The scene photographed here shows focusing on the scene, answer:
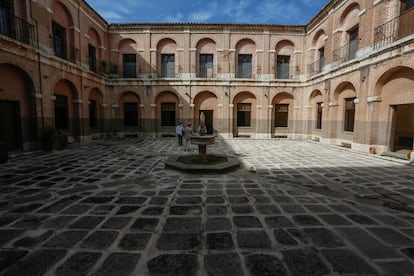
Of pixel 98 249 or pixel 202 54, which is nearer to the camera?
pixel 98 249

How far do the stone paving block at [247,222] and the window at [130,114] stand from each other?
17082mm

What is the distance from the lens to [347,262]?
2.56 metres

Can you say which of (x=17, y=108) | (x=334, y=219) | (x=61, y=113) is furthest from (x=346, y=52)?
(x=17, y=108)

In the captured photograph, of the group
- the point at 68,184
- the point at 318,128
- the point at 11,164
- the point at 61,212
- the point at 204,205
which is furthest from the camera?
the point at 318,128

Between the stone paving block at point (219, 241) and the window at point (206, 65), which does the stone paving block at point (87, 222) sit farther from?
the window at point (206, 65)

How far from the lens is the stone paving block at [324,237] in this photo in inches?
115

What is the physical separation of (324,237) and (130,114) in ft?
60.8

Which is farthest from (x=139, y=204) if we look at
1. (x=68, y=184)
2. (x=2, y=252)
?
(x=68, y=184)

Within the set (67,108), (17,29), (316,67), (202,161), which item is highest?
(316,67)

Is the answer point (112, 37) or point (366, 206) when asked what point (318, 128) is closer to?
point (366, 206)

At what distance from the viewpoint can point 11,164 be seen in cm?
772

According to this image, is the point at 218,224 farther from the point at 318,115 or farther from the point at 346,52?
the point at 318,115

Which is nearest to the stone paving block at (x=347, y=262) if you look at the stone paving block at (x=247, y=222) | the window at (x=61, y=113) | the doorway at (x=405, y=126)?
the stone paving block at (x=247, y=222)

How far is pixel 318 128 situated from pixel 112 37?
64.3 ft
